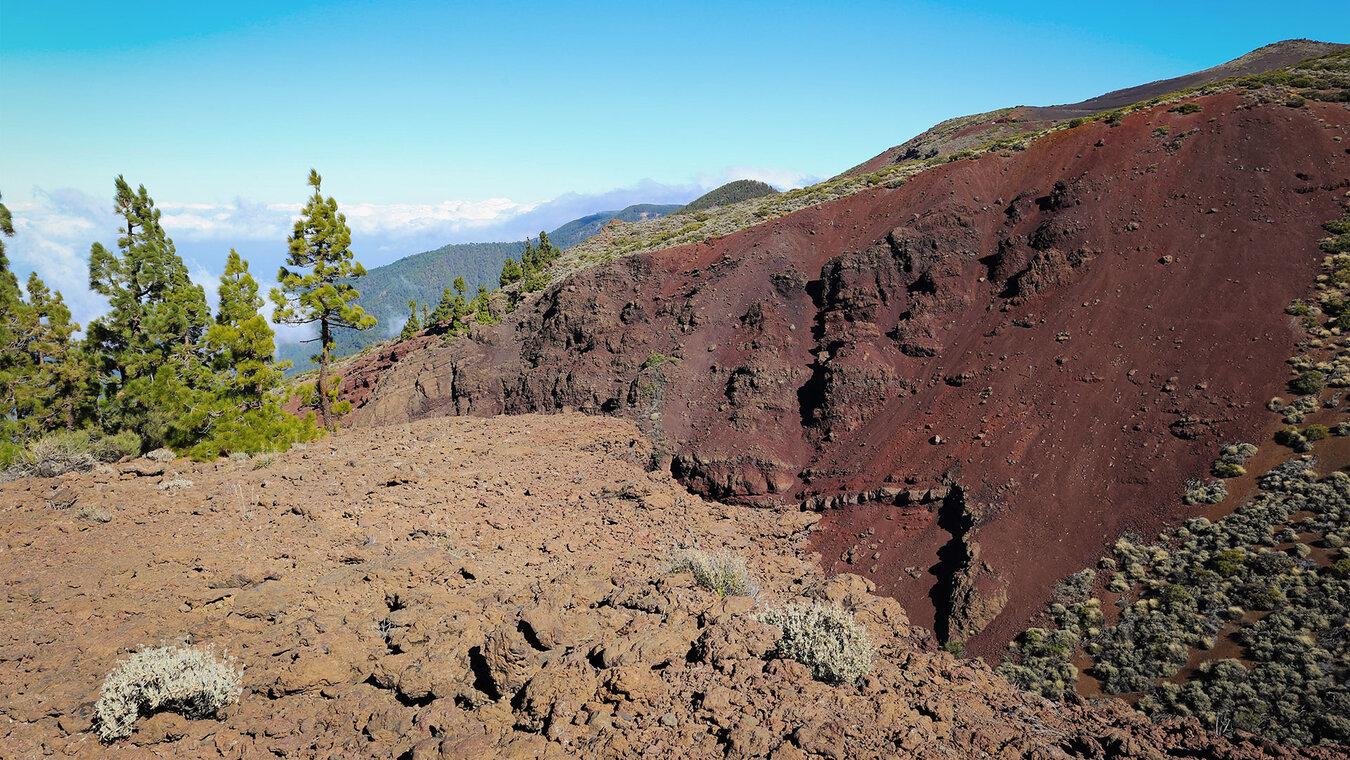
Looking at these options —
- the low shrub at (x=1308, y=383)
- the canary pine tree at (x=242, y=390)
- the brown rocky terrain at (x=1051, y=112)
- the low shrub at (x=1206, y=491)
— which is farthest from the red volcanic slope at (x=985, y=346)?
the brown rocky terrain at (x=1051, y=112)

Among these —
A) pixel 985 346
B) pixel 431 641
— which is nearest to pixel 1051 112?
pixel 985 346

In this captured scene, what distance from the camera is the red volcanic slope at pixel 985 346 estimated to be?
45.0 feet

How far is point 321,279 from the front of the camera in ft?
79.3

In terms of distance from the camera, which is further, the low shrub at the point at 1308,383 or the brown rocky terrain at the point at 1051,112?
the brown rocky terrain at the point at 1051,112

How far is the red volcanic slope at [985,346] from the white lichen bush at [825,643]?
4789 millimetres

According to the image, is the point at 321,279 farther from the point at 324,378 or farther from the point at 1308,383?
the point at 1308,383

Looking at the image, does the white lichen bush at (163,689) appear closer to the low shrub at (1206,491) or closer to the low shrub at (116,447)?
the low shrub at (116,447)

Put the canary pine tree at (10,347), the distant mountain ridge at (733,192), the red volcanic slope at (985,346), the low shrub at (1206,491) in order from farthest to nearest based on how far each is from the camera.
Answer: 1. the distant mountain ridge at (733,192)
2. the canary pine tree at (10,347)
3. the red volcanic slope at (985,346)
4. the low shrub at (1206,491)

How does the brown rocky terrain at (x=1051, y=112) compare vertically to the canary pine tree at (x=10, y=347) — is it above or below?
above

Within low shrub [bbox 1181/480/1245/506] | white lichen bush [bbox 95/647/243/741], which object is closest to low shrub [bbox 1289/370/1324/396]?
low shrub [bbox 1181/480/1245/506]

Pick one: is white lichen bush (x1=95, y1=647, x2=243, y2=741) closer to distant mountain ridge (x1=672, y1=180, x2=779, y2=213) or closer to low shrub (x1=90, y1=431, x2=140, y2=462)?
low shrub (x1=90, y1=431, x2=140, y2=462)

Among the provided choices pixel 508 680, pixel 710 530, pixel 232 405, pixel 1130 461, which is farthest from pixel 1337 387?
pixel 232 405

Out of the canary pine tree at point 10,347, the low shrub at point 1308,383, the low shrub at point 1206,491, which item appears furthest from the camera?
the canary pine tree at point 10,347

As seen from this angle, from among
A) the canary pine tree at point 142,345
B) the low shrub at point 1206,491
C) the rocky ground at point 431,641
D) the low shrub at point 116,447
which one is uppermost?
Result: the canary pine tree at point 142,345
